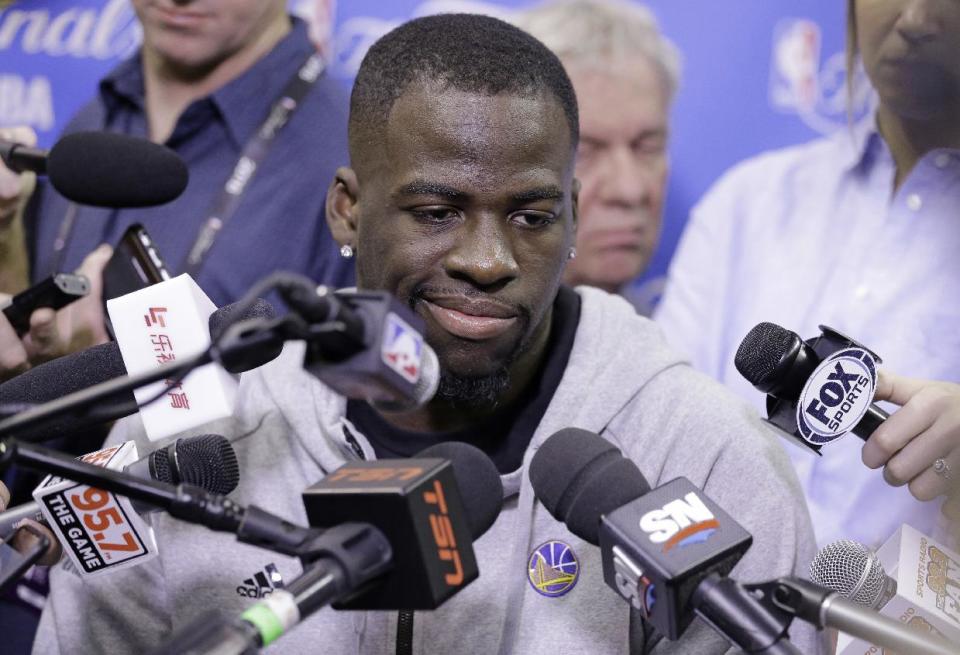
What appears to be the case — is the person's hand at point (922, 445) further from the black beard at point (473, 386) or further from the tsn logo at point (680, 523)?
the black beard at point (473, 386)

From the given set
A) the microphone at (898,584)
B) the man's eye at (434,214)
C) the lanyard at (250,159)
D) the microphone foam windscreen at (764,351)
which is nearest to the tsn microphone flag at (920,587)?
the microphone at (898,584)

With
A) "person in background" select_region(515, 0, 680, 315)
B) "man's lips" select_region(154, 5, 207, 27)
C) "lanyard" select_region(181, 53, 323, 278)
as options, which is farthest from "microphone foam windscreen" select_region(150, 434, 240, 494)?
"man's lips" select_region(154, 5, 207, 27)

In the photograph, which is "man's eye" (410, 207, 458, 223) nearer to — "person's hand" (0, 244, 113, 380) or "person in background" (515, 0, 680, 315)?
"person's hand" (0, 244, 113, 380)

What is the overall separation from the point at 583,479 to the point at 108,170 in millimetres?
846

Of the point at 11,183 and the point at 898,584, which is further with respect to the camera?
the point at 11,183

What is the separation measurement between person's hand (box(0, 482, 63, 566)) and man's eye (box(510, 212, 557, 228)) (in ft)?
2.35

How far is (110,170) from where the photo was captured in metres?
1.61

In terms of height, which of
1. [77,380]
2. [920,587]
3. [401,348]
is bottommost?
[920,587]

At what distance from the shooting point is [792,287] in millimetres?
2279

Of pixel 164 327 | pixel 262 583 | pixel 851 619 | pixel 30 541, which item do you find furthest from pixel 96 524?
pixel 851 619

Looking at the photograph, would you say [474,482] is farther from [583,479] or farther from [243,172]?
[243,172]

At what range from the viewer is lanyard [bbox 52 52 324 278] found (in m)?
2.25

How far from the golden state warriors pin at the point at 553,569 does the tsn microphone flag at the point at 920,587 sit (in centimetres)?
36

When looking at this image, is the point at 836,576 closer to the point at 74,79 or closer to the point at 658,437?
the point at 658,437
